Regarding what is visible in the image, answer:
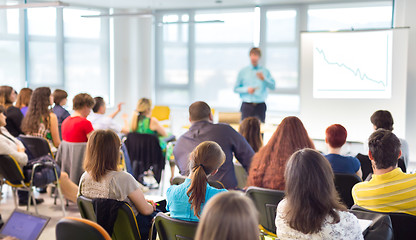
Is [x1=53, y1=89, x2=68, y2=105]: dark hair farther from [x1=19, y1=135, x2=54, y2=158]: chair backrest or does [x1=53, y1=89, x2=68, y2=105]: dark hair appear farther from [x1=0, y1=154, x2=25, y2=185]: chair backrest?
[x1=0, y1=154, x2=25, y2=185]: chair backrest

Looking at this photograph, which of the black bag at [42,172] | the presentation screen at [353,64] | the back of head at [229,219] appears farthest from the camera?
the presentation screen at [353,64]

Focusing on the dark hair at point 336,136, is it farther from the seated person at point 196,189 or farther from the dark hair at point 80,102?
the dark hair at point 80,102

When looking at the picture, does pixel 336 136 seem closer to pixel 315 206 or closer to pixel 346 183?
pixel 346 183

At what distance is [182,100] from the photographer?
11.0 meters

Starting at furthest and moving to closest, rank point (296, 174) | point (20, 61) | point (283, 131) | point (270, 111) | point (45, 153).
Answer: point (270, 111) < point (20, 61) < point (45, 153) < point (283, 131) < point (296, 174)

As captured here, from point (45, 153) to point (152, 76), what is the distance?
20.4 ft

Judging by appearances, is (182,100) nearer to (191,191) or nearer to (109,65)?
(109,65)

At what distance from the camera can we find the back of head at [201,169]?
101 inches

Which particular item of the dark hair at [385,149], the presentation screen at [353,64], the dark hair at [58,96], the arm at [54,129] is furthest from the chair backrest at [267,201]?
the presentation screen at [353,64]

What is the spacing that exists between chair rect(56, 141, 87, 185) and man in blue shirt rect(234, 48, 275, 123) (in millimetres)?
3217

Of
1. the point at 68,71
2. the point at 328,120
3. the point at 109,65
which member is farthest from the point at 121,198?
the point at 109,65

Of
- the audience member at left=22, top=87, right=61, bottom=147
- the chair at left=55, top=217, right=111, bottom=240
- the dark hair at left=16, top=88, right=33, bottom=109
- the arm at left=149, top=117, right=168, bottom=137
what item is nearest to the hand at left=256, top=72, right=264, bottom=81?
the arm at left=149, top=117, right=168, bottom=137

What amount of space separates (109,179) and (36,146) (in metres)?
2.46

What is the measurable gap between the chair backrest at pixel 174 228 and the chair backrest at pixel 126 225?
1.09ft
